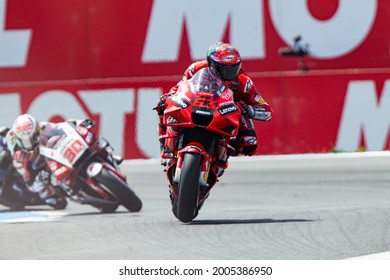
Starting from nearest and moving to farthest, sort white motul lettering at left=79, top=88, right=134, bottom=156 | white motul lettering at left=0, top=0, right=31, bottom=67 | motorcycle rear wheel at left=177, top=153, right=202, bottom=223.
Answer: motorcycle rear wheel at left=177, top=153, right=202, bottom=223, white motul lettering at left=79, top=88, right=134, bottom=156, white motul lettering at left=0, top=0, right=31, bottom=67

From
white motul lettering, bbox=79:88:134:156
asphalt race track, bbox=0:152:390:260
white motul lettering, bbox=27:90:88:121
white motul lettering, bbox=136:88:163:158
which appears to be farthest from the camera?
white motul lettering, bbox=27:90:88:121

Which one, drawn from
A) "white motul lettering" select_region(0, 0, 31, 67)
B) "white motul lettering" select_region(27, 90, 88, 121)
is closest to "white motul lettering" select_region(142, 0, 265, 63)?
"white motul lettering" select_region(27, 90, 88, 121)

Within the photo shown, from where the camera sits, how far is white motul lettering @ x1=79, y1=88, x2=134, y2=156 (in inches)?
651

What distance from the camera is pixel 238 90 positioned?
914 centimetres

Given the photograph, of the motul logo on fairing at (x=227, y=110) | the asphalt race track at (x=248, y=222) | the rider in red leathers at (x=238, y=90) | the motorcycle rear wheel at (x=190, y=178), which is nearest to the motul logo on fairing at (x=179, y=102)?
the rider in red leathers at (x=238, y=90)

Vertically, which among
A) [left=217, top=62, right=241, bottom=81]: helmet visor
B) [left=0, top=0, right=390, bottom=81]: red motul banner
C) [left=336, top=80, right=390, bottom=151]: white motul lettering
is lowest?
Answer: [left=336, top=80, right=390, bottom=151]: white motul lettering

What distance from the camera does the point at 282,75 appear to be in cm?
1619

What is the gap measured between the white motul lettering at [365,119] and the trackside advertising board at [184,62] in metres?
0.01

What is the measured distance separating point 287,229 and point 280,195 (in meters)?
4.53

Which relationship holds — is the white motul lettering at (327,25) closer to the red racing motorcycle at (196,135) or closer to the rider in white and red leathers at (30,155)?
the rider in white and red leathers at (30,155)

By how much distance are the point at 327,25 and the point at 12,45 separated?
529 centimetres

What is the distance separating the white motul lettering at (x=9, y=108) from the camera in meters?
17.3

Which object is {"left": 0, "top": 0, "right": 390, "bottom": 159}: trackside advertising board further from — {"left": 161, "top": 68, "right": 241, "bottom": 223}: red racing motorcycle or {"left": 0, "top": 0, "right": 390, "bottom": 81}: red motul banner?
Result: {"left": 161, "top": 68, "right": 241, "bottom": 223}: red racing motorcycle

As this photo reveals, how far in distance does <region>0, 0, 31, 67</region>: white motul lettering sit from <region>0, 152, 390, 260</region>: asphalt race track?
377cm
